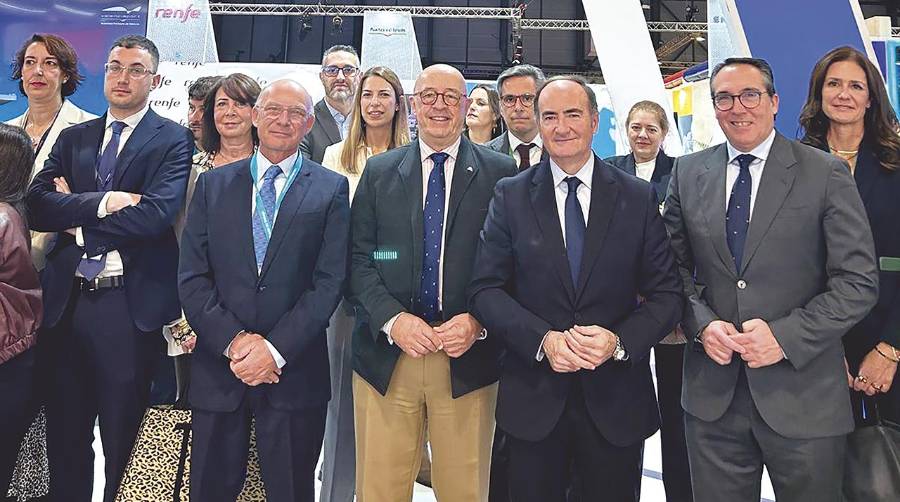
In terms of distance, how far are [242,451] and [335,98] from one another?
1.88m

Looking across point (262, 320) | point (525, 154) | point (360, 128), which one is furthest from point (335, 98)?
point (262, 320)

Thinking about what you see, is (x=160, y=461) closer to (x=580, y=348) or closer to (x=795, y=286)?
(x=580, y=348)

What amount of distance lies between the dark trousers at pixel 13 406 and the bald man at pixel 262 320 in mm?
686

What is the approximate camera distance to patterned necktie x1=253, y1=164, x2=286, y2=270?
2215 mm

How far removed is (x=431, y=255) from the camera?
2.26 m

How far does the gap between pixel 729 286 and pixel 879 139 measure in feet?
2.77

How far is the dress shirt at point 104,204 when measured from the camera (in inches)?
95.0

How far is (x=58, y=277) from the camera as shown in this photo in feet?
8.05

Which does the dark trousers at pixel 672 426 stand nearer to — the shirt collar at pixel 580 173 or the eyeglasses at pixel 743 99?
the shirt collar at pixel 580 173

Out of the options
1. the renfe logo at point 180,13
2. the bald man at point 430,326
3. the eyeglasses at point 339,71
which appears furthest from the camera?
the renfe logo at point 180,13

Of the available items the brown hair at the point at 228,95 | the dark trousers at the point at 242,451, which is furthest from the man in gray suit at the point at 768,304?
the brown hair at the point at 228,95

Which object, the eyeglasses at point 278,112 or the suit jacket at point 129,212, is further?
the suit jacket at point 129,212

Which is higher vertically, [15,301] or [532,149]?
[532,149]

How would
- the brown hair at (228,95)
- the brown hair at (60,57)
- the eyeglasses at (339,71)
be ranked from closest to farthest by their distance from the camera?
the brown hair at (228,95) → the brown hair at (60,57) → the eyeglasses at (339,71)
